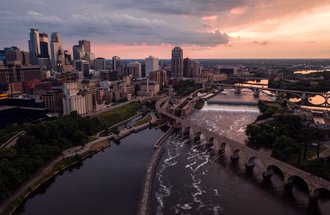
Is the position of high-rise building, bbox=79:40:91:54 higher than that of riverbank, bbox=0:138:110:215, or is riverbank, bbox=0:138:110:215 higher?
high-rise building, bbox=79:40:91:54

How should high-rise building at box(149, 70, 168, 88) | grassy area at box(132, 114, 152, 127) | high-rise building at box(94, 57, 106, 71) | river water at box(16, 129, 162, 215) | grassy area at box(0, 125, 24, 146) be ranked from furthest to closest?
high-rise building at box(94, 57, 106, 71) → high-rise building at box(149, 70, 168, 88) → grassy area at box(132, 114, 152, 127) → grassy area at box(0, 125, 24, 146) → river water at box(16, 129, 162, 215)

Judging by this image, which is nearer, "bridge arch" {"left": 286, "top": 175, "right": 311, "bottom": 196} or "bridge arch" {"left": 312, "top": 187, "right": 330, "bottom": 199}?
"bridge arch" {"left": 312, "top": 187, "right": 330, "bottom": 199}

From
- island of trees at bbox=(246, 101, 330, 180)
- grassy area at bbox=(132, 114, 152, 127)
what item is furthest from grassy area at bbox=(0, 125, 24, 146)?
island of trees at bbox=(246, 101, 330, 180)

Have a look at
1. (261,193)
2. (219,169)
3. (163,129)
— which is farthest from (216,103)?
(261,193)

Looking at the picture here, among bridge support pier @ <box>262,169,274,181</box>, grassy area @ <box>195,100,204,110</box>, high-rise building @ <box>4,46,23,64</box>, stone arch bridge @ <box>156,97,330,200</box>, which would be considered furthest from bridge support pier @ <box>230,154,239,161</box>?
high-rise building @ <box>4,46,23,64</box>

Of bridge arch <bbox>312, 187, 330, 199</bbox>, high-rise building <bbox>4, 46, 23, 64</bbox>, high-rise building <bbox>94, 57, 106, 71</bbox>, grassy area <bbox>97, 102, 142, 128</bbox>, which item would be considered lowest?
bridge arch <bbox>312, 187, 330, 199</bbox>

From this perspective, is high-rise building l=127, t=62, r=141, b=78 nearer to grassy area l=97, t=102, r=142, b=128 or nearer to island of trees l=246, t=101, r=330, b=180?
grassy area l=97, t=102, r=142, b=128

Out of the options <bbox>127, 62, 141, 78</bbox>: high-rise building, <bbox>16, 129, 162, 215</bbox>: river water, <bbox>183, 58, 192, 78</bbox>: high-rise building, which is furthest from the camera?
<bbox>183, 58, 192, 78</bbox>: high-rise building
